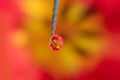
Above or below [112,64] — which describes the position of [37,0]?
above

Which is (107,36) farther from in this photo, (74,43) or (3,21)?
(3,21)

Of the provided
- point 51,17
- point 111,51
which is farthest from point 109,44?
point 51,17

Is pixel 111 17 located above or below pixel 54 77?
above

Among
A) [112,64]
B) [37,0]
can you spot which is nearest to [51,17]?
[37,0]

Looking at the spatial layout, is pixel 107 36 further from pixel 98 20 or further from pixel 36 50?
pixel 36 50

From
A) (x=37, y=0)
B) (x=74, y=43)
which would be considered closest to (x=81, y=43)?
(x=74, y=43)
